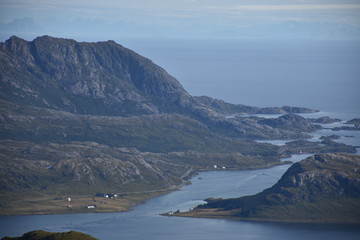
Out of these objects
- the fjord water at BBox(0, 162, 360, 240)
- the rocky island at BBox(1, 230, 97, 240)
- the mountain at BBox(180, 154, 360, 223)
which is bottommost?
the rocky island at BBox(1, 230, 97, 240)

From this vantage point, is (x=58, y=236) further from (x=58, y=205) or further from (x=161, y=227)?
(x=58, y=205)

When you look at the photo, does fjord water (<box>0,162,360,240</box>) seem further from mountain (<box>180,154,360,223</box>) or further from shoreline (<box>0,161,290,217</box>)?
mountain (<box>180,154,360,223</box>)

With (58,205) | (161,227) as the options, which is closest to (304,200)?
(161,227)

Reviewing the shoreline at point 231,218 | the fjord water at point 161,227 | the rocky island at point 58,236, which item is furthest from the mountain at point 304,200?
the rocky island at point 58,236

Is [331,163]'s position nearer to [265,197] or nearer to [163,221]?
[265,197]

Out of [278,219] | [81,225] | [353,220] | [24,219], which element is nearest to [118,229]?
[81,225]

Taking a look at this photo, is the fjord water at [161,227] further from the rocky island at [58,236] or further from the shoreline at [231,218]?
the rocky island at [58,236]

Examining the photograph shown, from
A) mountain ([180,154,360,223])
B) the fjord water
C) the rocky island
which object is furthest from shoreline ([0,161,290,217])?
the rocky island

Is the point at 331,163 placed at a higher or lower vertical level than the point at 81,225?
higher
